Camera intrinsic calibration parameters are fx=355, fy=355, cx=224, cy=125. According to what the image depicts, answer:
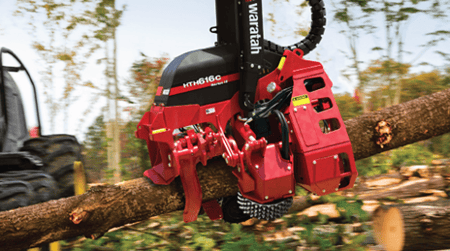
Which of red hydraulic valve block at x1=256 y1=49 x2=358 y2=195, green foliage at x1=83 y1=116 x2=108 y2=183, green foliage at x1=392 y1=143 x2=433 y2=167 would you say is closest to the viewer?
red hydraulic valve block at x1=256 y1=49 x2=358 y2=195

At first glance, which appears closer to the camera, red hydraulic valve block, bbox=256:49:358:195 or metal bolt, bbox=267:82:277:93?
red hydraulic valve block, bbox=256:49:358:195

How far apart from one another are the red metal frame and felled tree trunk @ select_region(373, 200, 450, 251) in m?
0.73

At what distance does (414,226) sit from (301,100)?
5.21ft

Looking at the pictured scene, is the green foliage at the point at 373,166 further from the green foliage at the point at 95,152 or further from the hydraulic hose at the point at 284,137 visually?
the green foliage at the point at 95,152

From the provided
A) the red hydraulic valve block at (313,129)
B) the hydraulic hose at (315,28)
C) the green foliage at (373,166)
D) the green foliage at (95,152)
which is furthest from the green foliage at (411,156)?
the green foliage at (95,152)

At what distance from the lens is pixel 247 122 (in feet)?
8.79

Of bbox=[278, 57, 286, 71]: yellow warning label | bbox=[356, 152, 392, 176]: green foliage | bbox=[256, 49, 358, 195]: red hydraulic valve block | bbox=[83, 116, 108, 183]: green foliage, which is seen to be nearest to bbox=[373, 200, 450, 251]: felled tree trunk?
bbox=[256, 49, 358, 195]: red hydraulic valve block

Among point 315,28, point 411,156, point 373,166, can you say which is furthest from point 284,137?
point 411,156

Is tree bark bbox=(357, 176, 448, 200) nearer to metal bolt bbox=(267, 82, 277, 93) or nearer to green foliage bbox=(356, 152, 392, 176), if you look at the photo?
green foliage bbox=(356, 152, 392, 176)

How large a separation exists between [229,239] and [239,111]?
125cm

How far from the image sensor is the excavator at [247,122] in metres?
2.48

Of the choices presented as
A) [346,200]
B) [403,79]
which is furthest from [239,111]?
[403,79]

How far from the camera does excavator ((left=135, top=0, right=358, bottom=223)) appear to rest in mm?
2484

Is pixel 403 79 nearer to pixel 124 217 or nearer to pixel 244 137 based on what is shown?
pixel 244 137
